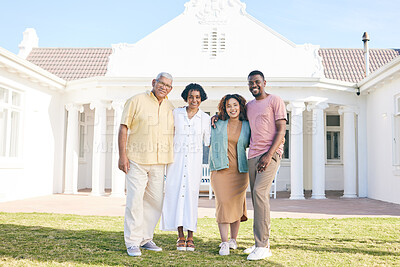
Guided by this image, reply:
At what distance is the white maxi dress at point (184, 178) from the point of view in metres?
4.07

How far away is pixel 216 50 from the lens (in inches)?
444

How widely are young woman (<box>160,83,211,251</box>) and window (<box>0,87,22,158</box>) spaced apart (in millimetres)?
6558

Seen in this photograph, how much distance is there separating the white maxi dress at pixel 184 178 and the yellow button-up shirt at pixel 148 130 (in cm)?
11

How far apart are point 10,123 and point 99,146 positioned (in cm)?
225

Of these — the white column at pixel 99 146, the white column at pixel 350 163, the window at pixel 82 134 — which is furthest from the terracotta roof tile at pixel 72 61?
the white column at pixel 350 163

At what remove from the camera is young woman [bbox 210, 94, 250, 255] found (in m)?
4.07

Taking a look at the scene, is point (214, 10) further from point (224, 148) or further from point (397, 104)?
point (224, 148)

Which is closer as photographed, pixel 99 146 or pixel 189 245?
pixel 189 245

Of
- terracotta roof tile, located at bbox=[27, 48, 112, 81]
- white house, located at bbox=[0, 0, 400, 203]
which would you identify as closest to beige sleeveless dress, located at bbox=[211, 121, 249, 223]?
white house, located at bbox=[0, 0, 400, 203]

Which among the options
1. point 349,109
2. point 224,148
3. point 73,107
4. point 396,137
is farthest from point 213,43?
point 224,148

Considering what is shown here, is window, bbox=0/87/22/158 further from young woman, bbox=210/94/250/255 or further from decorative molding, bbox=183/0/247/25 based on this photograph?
young woman, bbox=210/94/250/255

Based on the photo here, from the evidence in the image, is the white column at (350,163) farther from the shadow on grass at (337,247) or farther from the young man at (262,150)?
the young man at (262,150)

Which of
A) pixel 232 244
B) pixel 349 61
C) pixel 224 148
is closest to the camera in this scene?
pixel 224 148

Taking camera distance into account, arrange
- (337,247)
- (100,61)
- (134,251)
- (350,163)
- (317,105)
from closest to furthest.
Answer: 1. (134,251)
2. (337,247)
3. (317,105)
4. (350,163)
5. (100,61)
